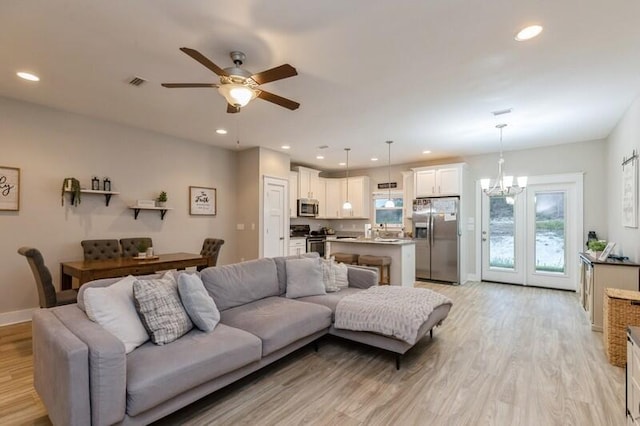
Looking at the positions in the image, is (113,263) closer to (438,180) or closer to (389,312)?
(389,312)

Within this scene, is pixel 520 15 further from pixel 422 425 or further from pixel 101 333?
pixel 101 333

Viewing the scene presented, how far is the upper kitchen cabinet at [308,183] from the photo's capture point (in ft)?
24.8

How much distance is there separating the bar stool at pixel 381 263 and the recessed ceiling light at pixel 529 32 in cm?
349

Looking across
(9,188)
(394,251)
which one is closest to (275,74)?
(394,251)

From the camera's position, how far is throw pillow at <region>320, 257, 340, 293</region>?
11.9ft

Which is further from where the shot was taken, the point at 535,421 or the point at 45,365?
the point at 535,421

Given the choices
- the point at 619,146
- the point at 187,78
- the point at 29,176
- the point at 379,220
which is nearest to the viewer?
the point at 187,78

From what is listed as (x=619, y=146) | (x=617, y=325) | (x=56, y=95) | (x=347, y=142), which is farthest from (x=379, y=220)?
(x=56, y=95)

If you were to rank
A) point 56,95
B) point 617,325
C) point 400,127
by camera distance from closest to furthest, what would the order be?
1. point 617,325
2. point 56,95
3. point 400,127

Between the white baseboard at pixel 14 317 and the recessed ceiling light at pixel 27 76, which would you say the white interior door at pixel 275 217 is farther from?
the recessed ceiling light at pixel 27 76

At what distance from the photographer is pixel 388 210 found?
8.05 m

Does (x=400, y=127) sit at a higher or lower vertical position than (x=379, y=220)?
higher

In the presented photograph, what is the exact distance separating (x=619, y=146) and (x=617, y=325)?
9.52 ft

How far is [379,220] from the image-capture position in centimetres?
813
